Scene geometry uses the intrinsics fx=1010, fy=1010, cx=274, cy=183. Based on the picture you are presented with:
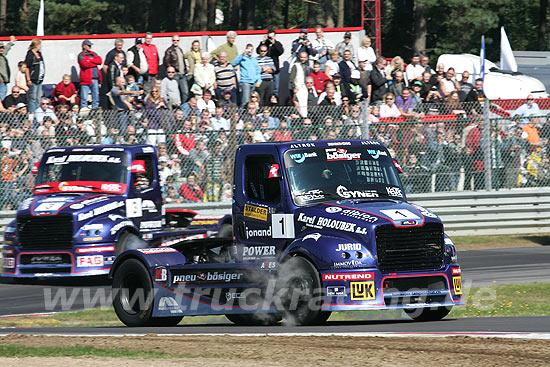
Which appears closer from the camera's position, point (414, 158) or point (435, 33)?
point (414, 158)

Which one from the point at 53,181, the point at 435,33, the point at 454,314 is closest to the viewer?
the point at 454,314

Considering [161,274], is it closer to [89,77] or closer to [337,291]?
[337,291]

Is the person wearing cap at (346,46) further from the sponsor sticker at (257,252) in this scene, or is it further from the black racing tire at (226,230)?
the sponsor sticker at (257,252)

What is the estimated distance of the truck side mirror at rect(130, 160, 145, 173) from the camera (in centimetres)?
1633

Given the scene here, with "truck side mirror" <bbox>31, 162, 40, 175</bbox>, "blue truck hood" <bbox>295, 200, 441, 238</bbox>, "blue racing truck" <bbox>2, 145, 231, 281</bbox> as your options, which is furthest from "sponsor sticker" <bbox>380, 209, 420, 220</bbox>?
"truck side mirror" <bbox>31, 162, 40, 175</bbox>

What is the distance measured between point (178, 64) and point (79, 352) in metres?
13.7

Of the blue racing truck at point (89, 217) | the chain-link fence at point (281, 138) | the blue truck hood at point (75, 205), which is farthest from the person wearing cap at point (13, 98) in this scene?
the blue truck hood at point (75, 205)

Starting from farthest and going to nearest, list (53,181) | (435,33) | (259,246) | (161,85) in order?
(435,33)
(161,85)
(53,181)
(259,246)

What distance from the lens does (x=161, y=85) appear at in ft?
68.9

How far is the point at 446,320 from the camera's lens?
36.3 ft

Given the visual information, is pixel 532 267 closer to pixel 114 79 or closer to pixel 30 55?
pixel 114 79

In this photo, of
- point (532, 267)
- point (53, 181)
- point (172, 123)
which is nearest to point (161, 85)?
point (172, 123)

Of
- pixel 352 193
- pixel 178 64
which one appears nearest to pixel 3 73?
pixel 178 64

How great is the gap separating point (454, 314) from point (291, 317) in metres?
2.97
